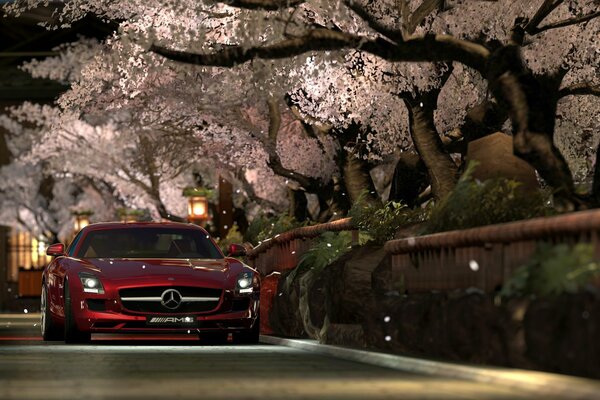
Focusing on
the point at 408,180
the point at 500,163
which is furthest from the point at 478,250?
the point at 408,180

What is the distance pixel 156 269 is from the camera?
2470 cm

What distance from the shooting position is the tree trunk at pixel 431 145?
94.7 feet

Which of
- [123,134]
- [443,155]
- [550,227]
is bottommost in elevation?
[550,227]

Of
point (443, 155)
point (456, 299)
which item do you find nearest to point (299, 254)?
point (443, 155)

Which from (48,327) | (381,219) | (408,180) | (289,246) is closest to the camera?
(48,327)

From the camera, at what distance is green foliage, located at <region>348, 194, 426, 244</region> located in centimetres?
2581

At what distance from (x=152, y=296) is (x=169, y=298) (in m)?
0.23

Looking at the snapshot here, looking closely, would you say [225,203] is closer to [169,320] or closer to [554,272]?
[169,320]

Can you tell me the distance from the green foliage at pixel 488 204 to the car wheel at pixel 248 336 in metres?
4.45

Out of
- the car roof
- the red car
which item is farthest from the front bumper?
the car roof

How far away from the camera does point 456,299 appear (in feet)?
61.9

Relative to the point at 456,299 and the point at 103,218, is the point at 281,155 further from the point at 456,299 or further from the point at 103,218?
the point at 103,218

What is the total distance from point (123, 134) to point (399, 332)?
1757 inches

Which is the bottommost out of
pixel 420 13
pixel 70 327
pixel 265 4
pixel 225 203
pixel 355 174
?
pixel 70 327
